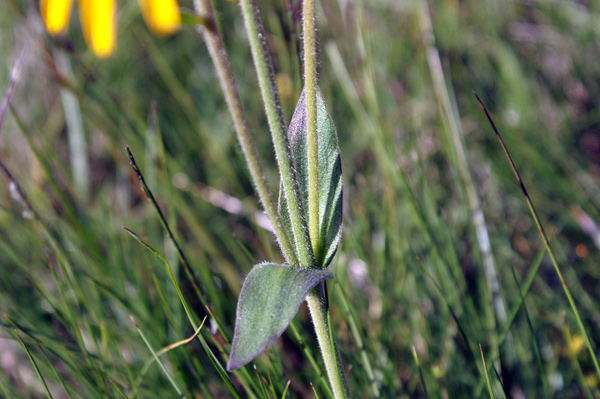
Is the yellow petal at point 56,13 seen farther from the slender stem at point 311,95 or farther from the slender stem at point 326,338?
the slender stem at point 326,338

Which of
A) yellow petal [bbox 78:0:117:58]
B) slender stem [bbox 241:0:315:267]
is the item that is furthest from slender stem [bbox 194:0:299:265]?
yellow petal [bbox 78:0:117:58]

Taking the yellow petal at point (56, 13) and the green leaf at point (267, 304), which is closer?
the green leaf at point (267, 304)

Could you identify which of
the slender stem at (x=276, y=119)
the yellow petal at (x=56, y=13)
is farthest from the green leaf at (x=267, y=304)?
the yellow petal at (x=56, y=13)

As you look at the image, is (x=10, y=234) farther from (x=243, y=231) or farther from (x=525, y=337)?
(x=525, y=337)

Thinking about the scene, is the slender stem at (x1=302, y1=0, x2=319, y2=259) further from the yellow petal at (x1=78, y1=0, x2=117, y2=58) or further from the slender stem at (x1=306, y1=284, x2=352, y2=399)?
the yellow petal at (x1=78, y1=0, x2=117, y2=58)

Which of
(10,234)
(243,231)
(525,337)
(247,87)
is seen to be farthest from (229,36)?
(525,337)

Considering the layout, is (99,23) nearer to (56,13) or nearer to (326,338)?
(56,13)
